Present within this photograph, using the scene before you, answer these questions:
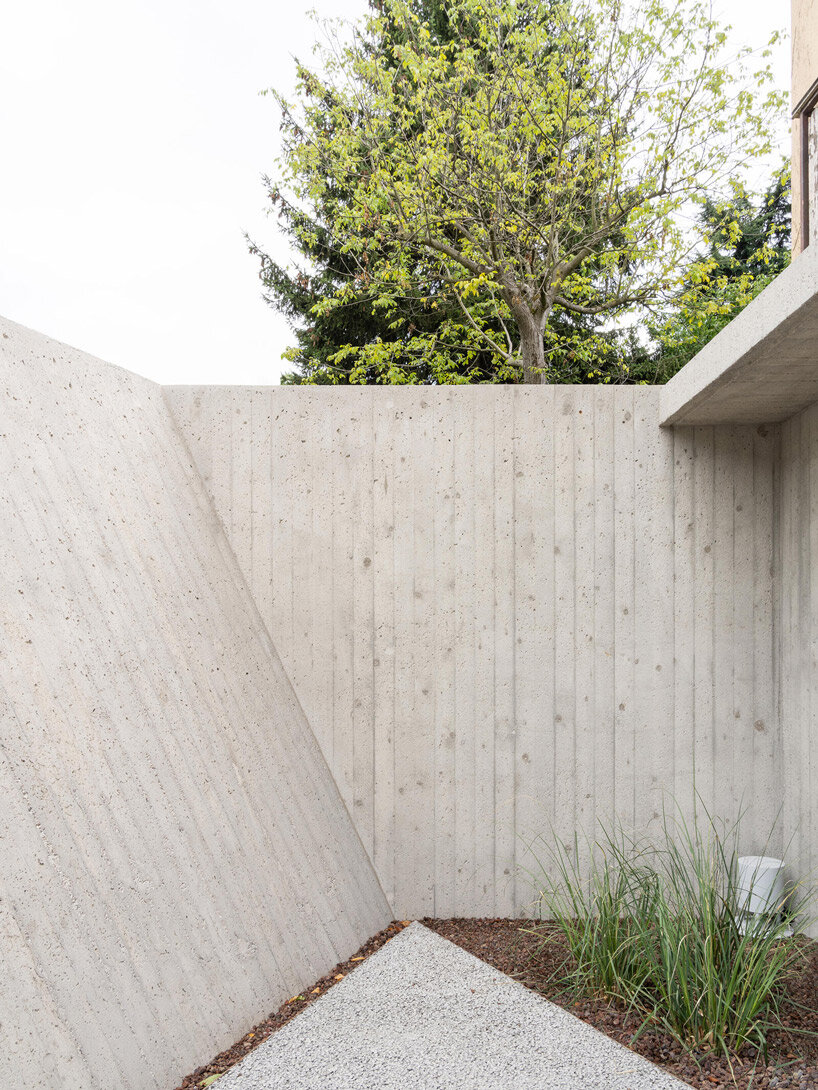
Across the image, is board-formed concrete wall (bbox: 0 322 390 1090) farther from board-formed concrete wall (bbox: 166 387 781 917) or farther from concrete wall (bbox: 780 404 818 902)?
concrete wall (bbox: 780 404 818 902)

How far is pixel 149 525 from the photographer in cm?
262

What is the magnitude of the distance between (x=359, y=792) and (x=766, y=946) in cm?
161

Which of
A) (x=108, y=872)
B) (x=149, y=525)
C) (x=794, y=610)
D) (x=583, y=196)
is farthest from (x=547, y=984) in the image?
(x=583, y=196)

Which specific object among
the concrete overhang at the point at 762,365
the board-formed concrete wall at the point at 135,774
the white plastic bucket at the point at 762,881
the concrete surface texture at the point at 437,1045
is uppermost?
the concrete overhang at the point at 762,365

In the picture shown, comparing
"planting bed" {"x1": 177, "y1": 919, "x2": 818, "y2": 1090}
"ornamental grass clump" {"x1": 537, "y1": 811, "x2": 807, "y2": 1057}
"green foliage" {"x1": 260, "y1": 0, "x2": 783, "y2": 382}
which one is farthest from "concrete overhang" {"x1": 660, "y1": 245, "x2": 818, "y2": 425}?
"green foliage" {"x1": 260, "y1": 0, "x2": 783, "y2": 382}

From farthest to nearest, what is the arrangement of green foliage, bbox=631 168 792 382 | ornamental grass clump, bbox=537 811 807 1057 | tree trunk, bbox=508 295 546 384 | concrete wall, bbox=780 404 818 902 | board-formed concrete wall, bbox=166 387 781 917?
1. tree trunk, bbox=508 295 546 384
2. green foliage, bbox=631 168 792 382
3. board-formed concrete wall, bbox=166 387 781 917
4. concrete wall, bbox=780 404 818 902
5. ornamental grass clump, bbox=537 811 807 1057

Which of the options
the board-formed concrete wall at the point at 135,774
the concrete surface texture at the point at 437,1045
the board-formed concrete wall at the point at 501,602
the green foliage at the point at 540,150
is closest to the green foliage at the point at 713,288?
the green foliage at the point at 540,150

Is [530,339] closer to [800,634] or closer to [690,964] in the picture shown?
[800,634]

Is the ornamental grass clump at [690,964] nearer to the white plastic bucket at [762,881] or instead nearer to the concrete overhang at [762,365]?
the white plastic bucket at [762,881]

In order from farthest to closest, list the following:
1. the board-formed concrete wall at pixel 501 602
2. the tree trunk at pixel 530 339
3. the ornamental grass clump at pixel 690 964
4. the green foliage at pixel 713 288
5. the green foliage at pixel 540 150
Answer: the tree trunk at pixel 530 339 → the green foliage at pixel 713 288 → the green foliage at pixel 540 150 → the board-formed concrete wall at pixel 501 602 → the ornamental grass clump at pixel 690 964

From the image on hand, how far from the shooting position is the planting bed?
6.16ft

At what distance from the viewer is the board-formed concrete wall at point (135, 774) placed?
162cm

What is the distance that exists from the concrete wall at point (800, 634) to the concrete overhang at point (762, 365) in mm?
187

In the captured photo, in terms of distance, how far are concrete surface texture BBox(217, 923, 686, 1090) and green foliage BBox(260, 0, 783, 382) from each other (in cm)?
603
